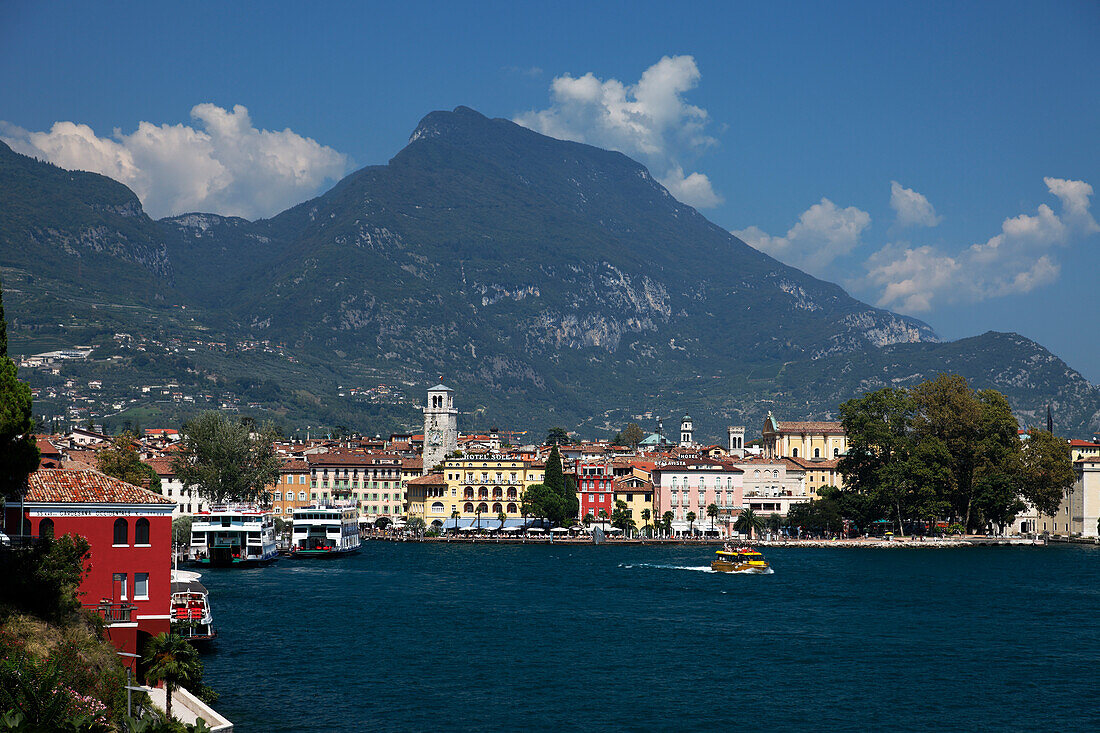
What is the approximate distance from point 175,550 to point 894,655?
53.2 m

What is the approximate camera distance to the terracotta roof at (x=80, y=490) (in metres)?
31.4

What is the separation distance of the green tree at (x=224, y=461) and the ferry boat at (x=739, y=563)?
134 feet

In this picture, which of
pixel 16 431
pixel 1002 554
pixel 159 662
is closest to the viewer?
pixel 16 431

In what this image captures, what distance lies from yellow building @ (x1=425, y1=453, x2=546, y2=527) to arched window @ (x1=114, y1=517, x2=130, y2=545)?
9022 cm

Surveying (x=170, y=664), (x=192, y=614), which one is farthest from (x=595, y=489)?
(x=170, y=664)

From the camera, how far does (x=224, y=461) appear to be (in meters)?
101

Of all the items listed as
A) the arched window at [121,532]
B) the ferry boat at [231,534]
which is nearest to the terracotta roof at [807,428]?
the ferry boat at [231,534]

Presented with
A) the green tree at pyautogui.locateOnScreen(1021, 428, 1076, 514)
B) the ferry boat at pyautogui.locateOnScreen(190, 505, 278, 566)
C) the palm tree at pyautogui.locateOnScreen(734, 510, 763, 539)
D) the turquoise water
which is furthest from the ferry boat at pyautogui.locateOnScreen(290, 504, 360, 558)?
the green tree at pyautogui.locateOnScreen(1021, 428, 1076, 514)

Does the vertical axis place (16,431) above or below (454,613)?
above

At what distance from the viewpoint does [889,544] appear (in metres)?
104

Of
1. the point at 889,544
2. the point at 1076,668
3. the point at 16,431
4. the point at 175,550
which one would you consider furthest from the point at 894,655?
the point at 889,544

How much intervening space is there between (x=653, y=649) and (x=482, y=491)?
7685cm

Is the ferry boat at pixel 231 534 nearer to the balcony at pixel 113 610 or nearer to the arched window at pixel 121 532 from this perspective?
the arched window at pixel 121 532

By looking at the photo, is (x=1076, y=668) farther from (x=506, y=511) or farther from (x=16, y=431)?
(x=506, y=511)
